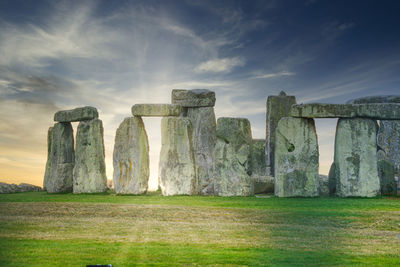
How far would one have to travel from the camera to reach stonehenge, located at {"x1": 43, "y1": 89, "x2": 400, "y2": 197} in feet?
Result: 49.3

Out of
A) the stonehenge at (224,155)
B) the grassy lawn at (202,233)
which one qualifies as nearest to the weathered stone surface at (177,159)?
the stonehenge at (224,155)

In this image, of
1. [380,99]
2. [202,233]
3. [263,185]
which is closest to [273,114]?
[263,185]

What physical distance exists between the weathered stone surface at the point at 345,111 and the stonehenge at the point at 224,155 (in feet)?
0.10

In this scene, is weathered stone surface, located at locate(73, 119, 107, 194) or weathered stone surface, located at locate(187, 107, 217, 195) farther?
weathered stone surface, located at locate(187, 107, 217, 195)

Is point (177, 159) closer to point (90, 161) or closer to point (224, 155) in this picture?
point (224, 155)

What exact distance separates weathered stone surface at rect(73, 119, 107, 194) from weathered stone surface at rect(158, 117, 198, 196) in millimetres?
2460

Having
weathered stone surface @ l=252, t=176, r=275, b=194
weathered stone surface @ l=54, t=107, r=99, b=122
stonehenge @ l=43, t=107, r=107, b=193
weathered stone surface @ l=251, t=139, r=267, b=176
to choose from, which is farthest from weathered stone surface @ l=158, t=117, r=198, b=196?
weathered stone surface @ l=251, t=139, r=267, b=176

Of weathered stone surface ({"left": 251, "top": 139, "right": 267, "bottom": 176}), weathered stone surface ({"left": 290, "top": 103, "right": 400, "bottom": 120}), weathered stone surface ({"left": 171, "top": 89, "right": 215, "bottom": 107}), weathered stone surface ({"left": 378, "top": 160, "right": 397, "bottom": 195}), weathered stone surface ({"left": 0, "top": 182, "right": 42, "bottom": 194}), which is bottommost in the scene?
weathered stone surface ({"left": 0, "top": 182, "right": 42, "bottom": 194})

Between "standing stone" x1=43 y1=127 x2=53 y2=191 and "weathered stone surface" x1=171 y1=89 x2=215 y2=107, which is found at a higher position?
"weathered stone surface" x1=171 y1=89 x2=215 y2=107

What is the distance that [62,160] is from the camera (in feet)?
58.4

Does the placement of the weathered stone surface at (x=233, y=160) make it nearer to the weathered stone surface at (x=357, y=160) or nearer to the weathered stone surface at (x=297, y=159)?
the weathered stone surface at (x=297, y=159)

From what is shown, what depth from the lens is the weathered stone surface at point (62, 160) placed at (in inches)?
690

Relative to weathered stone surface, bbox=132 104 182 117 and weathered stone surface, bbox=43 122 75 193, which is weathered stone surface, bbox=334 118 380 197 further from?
weathered stone surface, bbox=43 122 75 193

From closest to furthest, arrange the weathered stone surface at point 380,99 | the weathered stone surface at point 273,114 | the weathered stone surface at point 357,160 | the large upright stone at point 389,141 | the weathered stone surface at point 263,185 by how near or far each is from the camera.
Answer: the weathered stone surface at point 357,160 → the weathered stone surface at point 263,185 → the weathered stone surface at point 273,114 → the weathered stone surface at point 380,99 → the large upright stone at point 389,141
